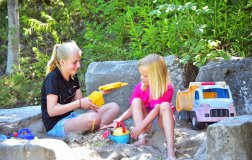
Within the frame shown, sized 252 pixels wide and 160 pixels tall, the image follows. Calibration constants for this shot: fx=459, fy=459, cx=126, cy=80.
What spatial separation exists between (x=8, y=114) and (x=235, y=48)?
2.90m

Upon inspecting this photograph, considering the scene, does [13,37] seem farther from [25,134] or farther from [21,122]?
[25,134]

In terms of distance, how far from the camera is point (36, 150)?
3.30 metres

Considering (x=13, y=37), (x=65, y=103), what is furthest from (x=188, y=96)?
(x=13, y=37)

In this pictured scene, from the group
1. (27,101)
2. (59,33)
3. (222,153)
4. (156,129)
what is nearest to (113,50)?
(27,101)

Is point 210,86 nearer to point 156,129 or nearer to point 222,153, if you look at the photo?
point 156,129

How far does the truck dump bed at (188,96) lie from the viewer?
4.50 m

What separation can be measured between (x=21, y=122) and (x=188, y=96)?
1684 mm

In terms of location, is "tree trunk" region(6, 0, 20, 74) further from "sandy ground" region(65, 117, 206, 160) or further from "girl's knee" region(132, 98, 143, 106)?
"girl's knee" region(132, 98, 143, 106)

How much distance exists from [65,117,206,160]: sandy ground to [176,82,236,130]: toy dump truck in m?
0.20

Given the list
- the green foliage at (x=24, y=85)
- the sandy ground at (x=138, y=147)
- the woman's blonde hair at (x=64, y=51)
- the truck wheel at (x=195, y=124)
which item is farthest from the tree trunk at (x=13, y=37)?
the truck wheel at (x=195, y=124)

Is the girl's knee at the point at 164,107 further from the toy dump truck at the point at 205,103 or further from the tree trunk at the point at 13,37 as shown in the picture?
the tree trunk at the point at 13,37

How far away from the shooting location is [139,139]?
3865 mm

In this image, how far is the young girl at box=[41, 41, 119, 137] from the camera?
4.16m

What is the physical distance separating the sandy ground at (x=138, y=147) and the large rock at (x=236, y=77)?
829mm
